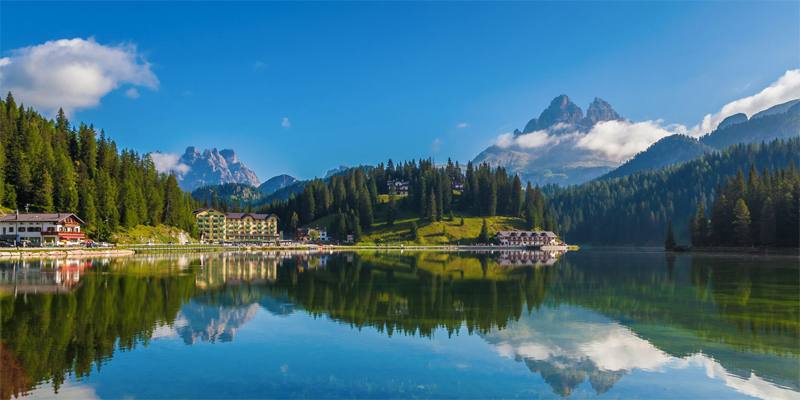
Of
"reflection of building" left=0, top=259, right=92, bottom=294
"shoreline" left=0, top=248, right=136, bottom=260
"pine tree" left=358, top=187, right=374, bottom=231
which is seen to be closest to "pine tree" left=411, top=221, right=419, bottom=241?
"pine tree" left=358, top=187, right=374, bottom=231

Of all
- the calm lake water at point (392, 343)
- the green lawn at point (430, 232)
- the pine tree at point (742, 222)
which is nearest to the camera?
the calm lake water at point (392, 343)

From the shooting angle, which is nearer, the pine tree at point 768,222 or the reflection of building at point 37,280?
the reflection of building at point 37,280

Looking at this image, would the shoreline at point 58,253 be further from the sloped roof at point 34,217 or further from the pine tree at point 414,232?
the pine tree at point 414,232

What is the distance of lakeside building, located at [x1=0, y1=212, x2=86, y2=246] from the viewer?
9675 cm

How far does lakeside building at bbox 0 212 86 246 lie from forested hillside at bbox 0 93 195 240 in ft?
30.5

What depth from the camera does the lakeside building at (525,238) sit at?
621 ft

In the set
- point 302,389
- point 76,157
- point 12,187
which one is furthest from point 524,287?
point 76,157

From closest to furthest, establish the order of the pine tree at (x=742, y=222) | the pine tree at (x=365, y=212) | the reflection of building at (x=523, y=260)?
the reflection of building at (x=523, y=260)
the pine tree at (x=742, y=222)
the pine tree at (x=365, y=212)

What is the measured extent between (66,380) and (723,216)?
491 feet

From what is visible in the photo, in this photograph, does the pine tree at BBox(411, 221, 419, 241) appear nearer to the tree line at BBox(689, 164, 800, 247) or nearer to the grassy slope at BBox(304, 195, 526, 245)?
the grassy slope at BBox(304, 195, 526, 245)

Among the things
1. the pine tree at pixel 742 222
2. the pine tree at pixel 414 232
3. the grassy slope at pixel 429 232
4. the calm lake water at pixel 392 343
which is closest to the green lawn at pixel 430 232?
the grassy slope at pixel 429 232

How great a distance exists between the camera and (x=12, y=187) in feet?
346

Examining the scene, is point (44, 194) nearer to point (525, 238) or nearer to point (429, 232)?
point (429, 232)

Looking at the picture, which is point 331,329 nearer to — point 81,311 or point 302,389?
point 302,389
